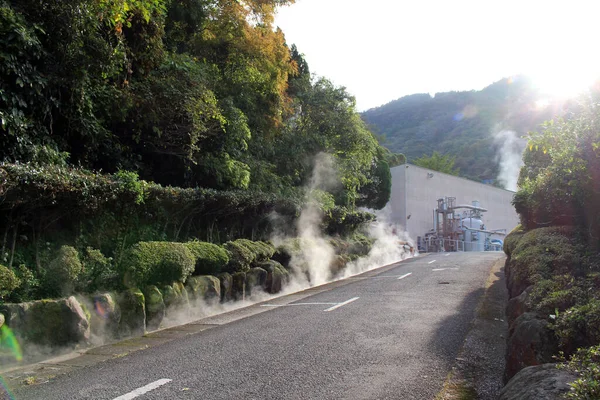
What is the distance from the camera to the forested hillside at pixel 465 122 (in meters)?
76.4

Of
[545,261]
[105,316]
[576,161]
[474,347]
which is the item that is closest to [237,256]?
[105,316]

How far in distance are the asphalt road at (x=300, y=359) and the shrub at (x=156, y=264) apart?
1.19 meters

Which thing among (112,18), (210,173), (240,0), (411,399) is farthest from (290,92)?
(411,399)

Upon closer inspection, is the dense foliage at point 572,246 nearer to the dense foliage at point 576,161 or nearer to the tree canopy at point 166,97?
the dense foliage at point 576,161

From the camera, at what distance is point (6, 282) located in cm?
589

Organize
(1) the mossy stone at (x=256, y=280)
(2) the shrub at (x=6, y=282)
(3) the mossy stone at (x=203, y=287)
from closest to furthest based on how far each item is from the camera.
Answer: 1. (2) the shrub at (x=6, y=282)
2. (3) the mossy stone at (x=203, y=287)
3. (1) the mossy stone at (x=256, y=280)

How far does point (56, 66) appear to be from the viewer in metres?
7.86

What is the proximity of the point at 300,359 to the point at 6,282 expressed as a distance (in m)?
3.80

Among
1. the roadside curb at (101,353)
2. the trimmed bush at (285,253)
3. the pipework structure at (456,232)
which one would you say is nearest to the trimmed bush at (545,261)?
the roadside curb at (101,353)

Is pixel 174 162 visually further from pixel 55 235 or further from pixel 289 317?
pixel 289 317

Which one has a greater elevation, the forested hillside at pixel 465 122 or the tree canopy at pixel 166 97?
the forested hillside at pixel 465 122

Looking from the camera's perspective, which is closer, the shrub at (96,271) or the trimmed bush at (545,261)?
the trimmed bush at (545,261)

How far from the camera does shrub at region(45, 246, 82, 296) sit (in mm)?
6820

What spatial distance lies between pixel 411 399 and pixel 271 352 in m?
2.27
